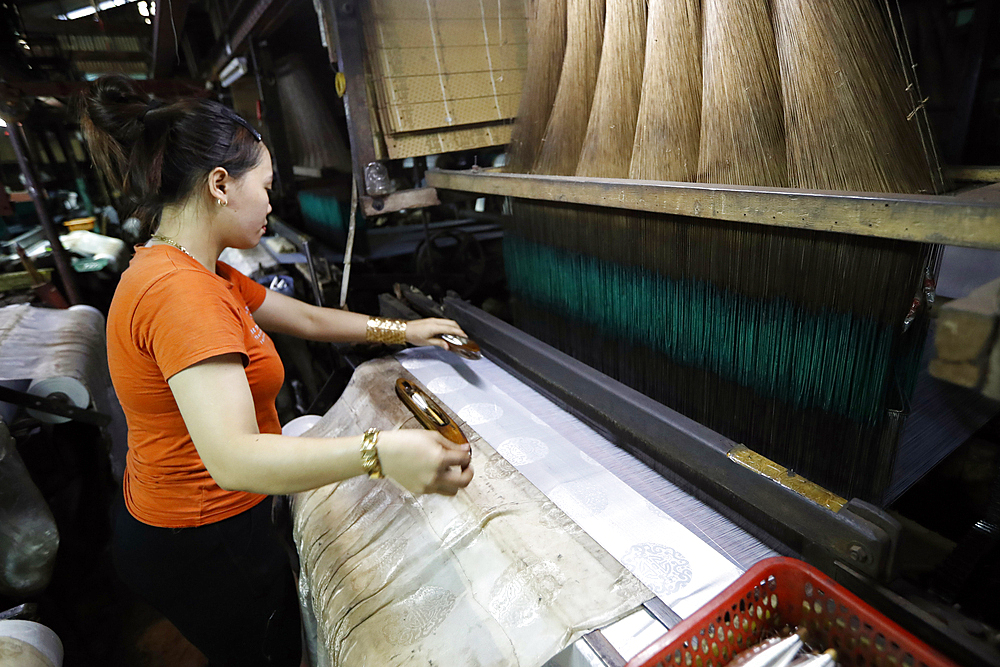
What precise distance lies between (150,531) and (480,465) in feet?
2.66

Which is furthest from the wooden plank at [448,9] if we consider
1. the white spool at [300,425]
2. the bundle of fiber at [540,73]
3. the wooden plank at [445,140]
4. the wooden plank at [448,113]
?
the white spool at [300,425]

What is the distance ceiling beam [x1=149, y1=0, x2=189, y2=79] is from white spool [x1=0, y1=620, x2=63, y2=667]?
255 centimetres

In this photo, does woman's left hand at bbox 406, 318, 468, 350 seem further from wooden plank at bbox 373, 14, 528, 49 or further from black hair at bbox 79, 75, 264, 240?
wooden plank at bbox 373, 14, 528, 49

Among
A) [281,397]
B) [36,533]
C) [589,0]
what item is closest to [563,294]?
[589,0]

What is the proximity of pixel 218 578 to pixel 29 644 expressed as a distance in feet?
1.46

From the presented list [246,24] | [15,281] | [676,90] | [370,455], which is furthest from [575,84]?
[15,281]

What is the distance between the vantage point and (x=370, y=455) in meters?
0.88

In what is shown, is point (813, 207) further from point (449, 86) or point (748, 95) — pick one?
point (449, 86)

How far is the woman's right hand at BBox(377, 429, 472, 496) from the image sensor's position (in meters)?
0.88

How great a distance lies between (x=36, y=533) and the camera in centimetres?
169

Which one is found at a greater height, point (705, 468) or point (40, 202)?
point (40, 202)

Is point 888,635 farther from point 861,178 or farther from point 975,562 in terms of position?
point 861,178

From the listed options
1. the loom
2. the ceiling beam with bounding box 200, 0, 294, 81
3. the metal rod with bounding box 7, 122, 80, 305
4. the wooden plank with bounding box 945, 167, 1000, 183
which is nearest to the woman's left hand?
the loom

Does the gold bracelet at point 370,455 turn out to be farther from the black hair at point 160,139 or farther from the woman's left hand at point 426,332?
the woman's left hand at point 426,332
